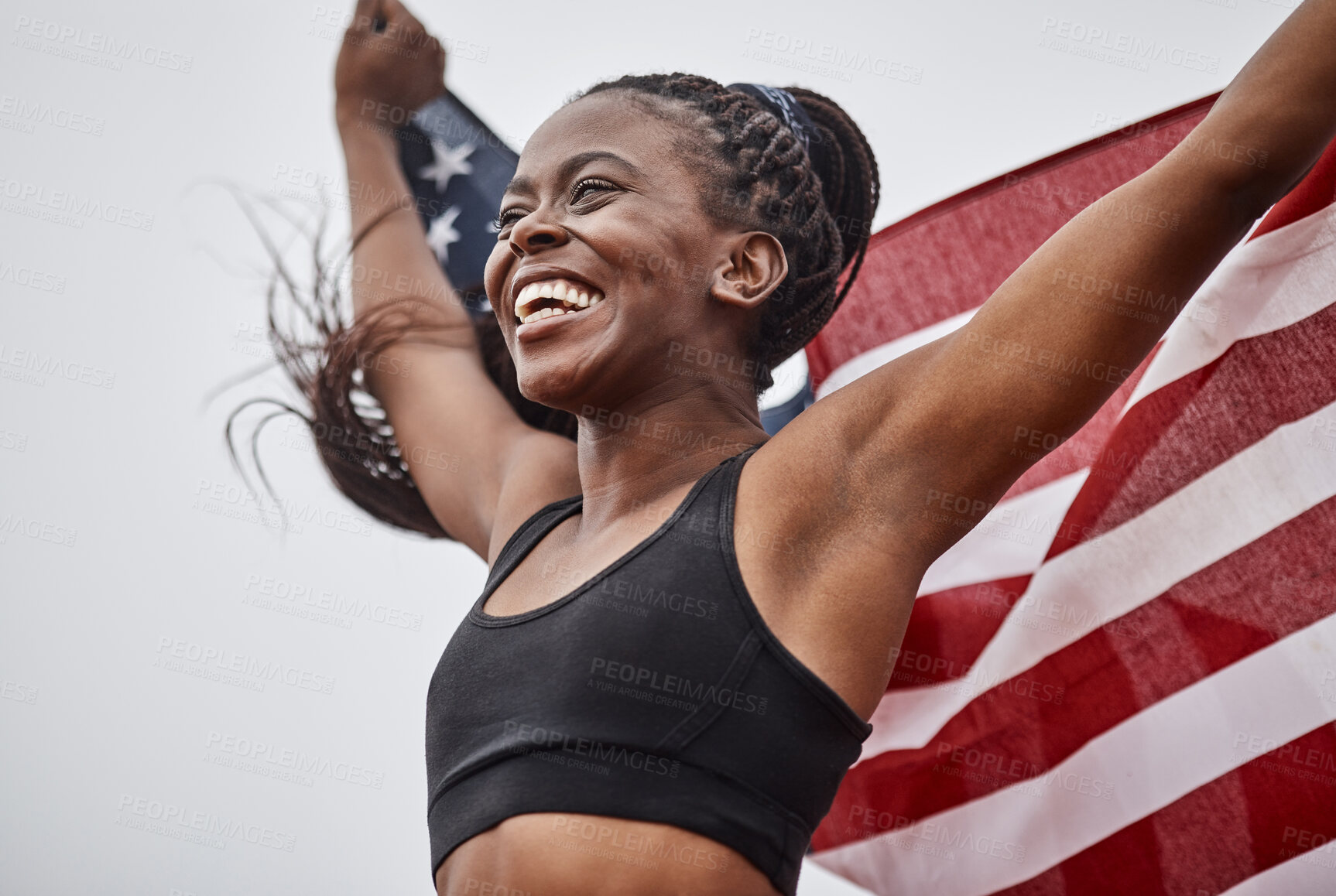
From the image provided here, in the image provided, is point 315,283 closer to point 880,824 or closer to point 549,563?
point 549,563

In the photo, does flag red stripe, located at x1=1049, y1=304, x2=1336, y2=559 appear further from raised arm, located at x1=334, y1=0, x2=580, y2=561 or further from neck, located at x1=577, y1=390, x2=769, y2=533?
Answer: raised arm, located at x1=334, y1=0, x2=580, y2=561

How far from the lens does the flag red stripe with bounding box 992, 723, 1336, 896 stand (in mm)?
1922

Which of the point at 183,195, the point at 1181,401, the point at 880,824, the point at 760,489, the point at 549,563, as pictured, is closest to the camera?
the point at 760,489

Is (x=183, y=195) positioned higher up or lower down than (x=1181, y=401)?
lower down

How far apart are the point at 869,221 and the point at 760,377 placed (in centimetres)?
53

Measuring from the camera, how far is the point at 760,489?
5.03ft

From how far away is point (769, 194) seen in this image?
6.33 feet

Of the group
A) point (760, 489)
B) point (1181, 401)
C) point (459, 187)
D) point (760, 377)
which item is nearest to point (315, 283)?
point (459, 187)

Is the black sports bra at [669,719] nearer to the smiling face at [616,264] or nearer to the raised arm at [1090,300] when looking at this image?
the raised arm at [1090,300]

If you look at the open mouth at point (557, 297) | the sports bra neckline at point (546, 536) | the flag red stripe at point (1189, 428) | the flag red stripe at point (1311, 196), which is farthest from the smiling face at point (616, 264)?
the flag red stripe at point (1311, 196)

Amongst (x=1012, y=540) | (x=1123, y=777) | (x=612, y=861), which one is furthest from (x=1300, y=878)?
(x=612, y=861)

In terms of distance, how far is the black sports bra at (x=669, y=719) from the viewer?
1.40 meters

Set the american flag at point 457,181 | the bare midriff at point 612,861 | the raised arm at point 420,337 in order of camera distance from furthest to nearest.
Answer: the american flag at point 457,181, the raised arm at point 420,337, the bare midriff at point 612,861

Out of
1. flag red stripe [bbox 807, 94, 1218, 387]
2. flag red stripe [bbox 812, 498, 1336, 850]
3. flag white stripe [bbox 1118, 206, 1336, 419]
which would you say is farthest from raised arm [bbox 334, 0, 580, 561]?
flag white stripe [bbox 1118, 206, 1336, 419]
